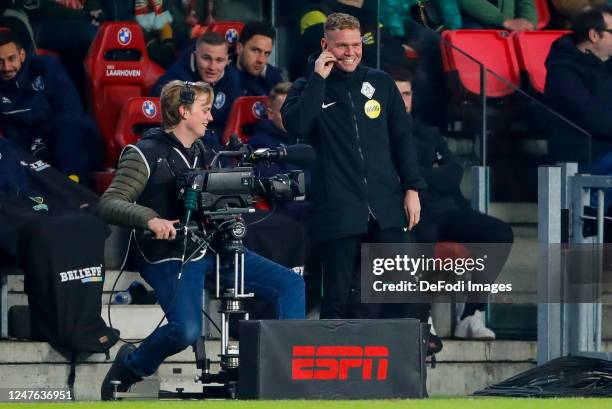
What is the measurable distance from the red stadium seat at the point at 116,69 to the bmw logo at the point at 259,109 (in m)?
0.95

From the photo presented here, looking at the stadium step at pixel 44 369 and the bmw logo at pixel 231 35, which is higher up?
the bmw logo at pixel 231 35

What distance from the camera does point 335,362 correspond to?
7453 millimetres

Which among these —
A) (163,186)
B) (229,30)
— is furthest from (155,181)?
(229,30)

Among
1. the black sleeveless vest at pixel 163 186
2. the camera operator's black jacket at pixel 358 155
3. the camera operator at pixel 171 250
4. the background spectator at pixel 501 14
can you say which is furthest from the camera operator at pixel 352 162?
the background spectator at pixel 501 14

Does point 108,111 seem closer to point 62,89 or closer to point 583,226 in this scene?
point 62,89

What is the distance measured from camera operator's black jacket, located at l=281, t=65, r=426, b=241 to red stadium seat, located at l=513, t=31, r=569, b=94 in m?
2.10

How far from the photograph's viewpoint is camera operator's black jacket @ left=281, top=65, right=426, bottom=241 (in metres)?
9.40

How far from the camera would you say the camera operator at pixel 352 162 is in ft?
30.7

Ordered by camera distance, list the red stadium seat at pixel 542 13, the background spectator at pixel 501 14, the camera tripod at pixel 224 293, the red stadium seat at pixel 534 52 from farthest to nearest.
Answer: the red stadium seat at pixel 542 13
the background spectator at pixel 501 14
the red stadium seat at pixel 534 52
the camera tripod at pixel 224 293

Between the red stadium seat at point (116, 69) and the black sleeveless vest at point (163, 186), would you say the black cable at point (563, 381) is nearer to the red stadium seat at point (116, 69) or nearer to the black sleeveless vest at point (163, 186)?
the black sleeveless vest at point (163, 186)

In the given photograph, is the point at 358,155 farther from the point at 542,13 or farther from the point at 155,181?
the point at 542,13

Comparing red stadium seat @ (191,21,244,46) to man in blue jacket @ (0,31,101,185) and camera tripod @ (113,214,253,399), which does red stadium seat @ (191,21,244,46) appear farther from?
camera tripod @ (113,214,253,399)

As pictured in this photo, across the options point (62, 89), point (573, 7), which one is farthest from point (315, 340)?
point (573, 7)

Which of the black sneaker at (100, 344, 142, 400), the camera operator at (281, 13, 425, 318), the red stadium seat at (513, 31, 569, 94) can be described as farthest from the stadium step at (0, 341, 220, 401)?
the red stadium seat at (513, 31, 569, 94)
